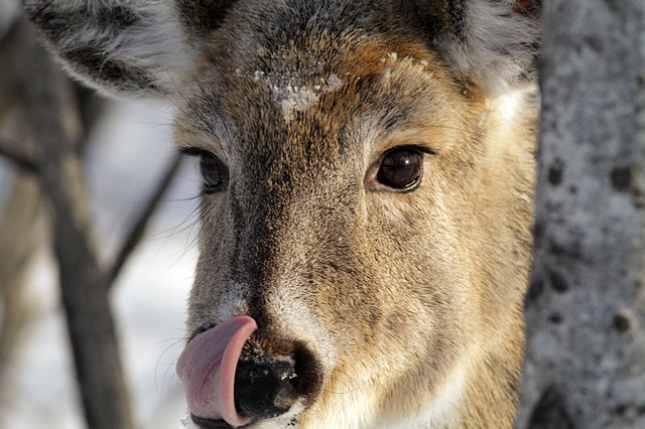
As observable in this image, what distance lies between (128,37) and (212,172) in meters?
1.03

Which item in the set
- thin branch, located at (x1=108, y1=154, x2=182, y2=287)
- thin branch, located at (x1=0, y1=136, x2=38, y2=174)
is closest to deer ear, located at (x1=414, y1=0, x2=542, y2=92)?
thin branch, located at (x1=108, y1=154, x2=182, y2=287)

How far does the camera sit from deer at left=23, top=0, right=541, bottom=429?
3369mm

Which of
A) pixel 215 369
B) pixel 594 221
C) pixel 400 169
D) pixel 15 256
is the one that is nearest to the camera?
pixel 594 221

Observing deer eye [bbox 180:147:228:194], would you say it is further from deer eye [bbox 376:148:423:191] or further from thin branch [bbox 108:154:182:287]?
thin branch [bbox 108:154:182:287]

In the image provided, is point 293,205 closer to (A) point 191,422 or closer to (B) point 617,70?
(A) point 191,422

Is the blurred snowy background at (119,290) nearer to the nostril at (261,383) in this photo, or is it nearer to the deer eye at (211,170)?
the deer eye at (211,170)

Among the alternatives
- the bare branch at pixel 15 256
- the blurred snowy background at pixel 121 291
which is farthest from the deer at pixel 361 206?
the blurred snowy background at pixel 121 291

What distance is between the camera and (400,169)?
12.6 feet

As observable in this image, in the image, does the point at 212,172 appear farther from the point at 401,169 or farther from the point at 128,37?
the point at 128,37

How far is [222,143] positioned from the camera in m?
3.95

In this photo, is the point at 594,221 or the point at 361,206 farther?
the point at 361,206

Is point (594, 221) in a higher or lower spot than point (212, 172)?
higher

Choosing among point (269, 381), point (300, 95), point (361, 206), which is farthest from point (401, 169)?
point (269, 381)

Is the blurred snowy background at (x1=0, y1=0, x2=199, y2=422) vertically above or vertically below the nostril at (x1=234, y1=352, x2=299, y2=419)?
below
